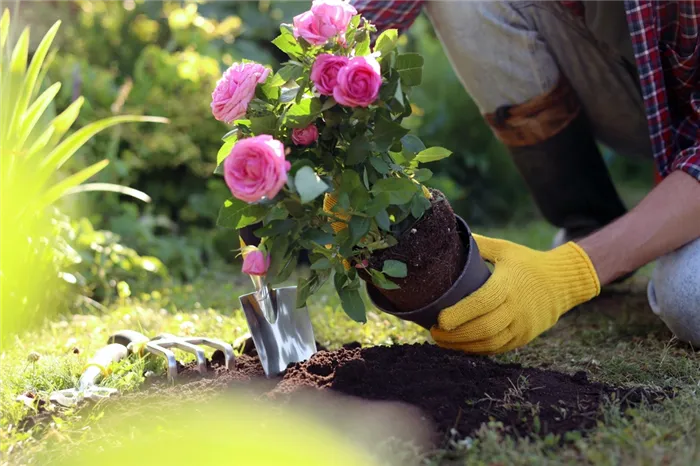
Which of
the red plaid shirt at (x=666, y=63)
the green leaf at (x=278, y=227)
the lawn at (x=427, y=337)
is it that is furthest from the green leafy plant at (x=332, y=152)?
the red plaid shirt at (x=666, y=63)

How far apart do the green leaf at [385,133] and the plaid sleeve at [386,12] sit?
62 cm

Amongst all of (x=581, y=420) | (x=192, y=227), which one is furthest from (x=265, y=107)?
(x=192, y=227)

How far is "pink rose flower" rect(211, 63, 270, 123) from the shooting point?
1438 mm

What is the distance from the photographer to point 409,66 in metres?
1.43

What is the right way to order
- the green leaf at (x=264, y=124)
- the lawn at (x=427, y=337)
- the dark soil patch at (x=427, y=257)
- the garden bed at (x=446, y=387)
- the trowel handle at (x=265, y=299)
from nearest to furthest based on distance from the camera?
1. the lawn at (x=427, y=337)
2. the garden bed at (x=446, y=387)
3. the green leaf at (x=264, y=124)
4. the dark soil patch at (x=427, y=257)
5. the trowel handle at (x=265, y=299)

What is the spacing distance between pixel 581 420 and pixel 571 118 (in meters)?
1.32

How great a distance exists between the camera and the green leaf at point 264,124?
1447 mm

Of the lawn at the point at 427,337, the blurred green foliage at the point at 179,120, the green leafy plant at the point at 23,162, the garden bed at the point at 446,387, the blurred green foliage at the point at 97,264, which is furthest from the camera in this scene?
the blurred green foliage at the point at 179,120

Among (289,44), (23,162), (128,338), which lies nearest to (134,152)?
(23,162)

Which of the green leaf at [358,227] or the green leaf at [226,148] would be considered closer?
the green leaf at [358,227]

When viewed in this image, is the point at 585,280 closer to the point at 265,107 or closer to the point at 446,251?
the point at 446,251

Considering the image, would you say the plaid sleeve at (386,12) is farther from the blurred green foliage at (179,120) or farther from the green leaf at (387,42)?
the blurred green foliage at (179,120)

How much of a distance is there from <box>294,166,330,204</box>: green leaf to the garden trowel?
0.37m

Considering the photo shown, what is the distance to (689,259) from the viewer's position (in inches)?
75.7
